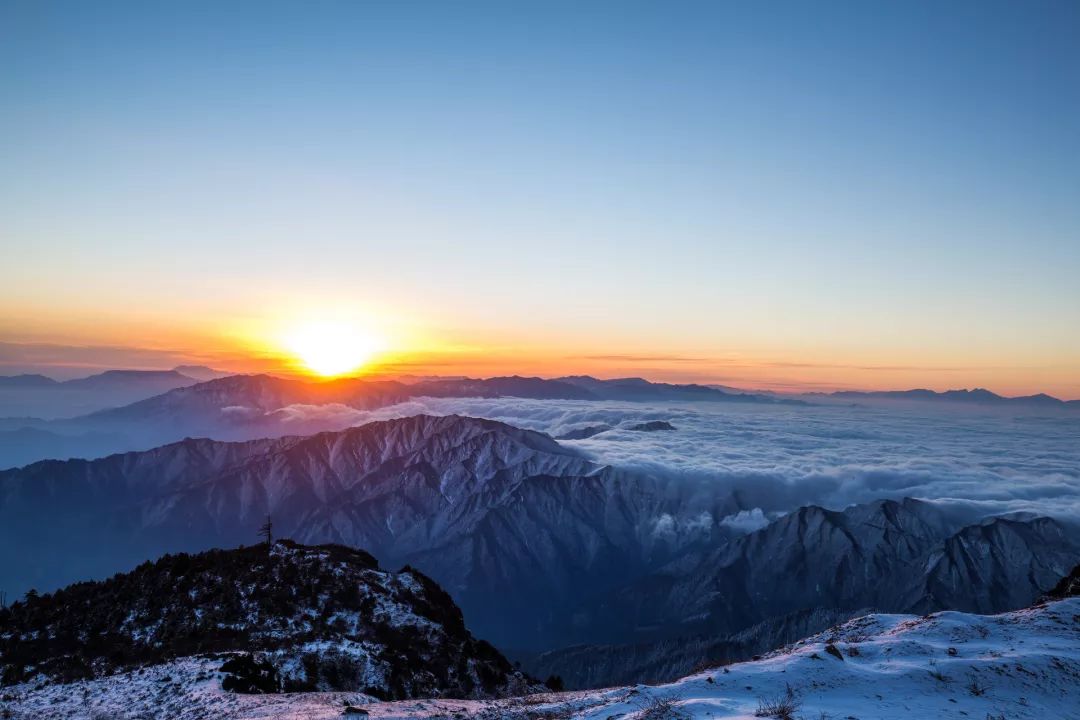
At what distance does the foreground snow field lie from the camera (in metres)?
17.4

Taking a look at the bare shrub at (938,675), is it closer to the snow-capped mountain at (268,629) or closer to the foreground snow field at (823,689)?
the foreground snow field at (823,689)

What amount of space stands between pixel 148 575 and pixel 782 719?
149ft

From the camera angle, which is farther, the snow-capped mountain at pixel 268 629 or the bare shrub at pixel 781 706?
the snow-capped mountain at pixel 268 629

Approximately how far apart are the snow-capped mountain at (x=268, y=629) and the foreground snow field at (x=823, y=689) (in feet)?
8.16

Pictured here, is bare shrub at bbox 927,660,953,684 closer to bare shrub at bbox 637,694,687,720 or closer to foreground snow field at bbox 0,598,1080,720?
foreground snow field at bbox 0,598,1080,720

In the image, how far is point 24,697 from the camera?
2795 centimetres

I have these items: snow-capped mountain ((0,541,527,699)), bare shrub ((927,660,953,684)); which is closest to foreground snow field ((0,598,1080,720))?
bare shrub ((927,660,953,684))

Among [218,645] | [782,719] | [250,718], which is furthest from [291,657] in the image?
[782,719]

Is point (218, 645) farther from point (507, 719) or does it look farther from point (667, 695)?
point (667, 695)

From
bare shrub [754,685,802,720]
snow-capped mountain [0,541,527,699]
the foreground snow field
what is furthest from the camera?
snow-capped mountain [0,541,527,699]

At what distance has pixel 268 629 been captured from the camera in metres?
38.5

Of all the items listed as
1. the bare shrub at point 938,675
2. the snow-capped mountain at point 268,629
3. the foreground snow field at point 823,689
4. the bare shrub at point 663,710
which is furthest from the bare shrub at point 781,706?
the snow-capped mountain at point 268,629

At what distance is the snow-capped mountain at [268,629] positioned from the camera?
109 ft

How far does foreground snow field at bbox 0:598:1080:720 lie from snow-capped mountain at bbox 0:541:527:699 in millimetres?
2488
